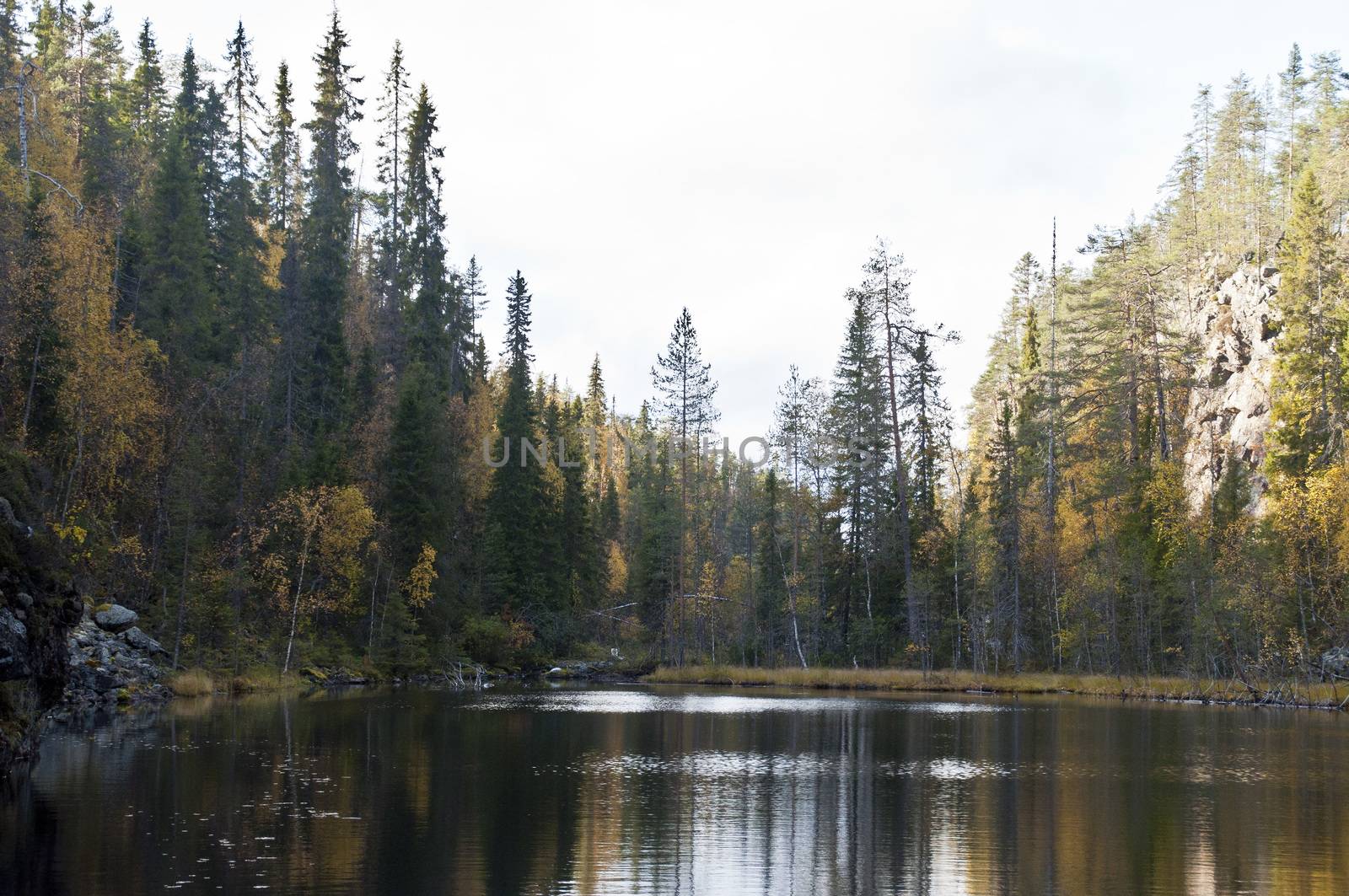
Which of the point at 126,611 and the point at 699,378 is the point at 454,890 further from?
the point at 699,378

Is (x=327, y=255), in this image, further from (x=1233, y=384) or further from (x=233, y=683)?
(x=1233, y=384)

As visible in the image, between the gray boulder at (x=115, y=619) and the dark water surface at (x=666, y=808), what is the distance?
7177 millimetres

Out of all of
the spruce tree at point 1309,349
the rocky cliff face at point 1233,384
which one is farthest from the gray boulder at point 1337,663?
the rocky cliff face at point 1233,384

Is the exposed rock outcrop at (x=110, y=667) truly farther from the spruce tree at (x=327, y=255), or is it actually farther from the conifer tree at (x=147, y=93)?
the conifer tree at (x=147, y=93)

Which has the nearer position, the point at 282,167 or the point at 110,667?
the point at 110,667

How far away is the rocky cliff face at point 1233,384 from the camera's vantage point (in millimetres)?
64375

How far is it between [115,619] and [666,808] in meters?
27.9

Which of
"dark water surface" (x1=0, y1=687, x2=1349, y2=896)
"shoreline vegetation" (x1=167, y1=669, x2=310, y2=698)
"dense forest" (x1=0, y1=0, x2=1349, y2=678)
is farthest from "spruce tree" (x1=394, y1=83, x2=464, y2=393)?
"dark water surface" (x1=0, y1=687, x2=1349, y2=896)

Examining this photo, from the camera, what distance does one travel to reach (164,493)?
45.5 m

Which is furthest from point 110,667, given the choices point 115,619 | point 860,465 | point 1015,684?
point 860,465

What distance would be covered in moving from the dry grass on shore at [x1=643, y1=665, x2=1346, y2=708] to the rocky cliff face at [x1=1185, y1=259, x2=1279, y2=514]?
49.3ft

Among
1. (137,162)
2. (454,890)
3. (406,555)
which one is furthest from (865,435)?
(454,890)

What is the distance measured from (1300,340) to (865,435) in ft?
77.1

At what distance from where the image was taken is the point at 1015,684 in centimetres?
5575
